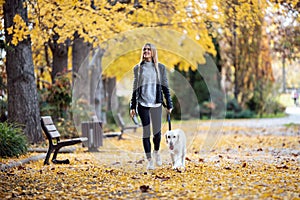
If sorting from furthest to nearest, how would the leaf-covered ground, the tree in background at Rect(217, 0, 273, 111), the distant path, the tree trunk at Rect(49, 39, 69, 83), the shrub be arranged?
the tree in background at Rect(217, 0, 273, 111) → the distant path → the tree trunk at Rect(49, 39, 69, 83) → the shrub → the leaf-covered ground

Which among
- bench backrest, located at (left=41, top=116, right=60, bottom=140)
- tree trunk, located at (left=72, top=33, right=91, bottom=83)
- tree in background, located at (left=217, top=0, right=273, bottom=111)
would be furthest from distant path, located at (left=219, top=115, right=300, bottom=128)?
bench backrest, located at (left=41, top=116, right=60, bottom=140)

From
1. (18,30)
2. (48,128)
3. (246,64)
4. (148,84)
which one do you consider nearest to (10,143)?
(48,128)

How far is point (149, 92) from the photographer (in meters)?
7.86

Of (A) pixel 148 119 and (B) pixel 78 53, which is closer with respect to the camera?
(A) pixel 148 119

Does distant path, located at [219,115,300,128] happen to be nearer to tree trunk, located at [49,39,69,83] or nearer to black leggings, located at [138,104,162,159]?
tree trunk, located at [49,39,69,83]

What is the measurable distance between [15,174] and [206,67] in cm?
2361

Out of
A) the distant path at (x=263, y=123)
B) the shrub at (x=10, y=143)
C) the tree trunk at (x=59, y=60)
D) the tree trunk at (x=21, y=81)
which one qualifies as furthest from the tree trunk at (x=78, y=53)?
the distant path at (x=263, y=123)

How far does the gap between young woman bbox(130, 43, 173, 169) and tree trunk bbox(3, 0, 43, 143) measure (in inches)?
181

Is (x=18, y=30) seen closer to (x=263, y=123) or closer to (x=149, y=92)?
(x=149, y=92)

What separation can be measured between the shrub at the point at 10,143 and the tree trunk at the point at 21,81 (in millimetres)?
1469

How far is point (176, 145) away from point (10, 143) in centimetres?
376

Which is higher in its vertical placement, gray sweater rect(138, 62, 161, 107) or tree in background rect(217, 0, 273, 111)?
tree in background rect(217, 0, 273, 111)

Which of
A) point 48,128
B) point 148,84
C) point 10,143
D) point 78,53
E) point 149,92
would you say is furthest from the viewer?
point 78,53

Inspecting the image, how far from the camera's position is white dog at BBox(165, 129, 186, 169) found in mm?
7855
